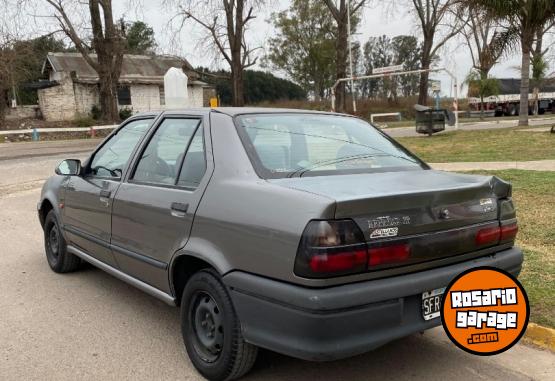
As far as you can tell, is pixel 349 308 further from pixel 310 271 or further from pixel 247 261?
pixel 247 261

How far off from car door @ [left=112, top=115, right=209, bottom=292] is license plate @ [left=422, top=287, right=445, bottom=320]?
55.7 inches

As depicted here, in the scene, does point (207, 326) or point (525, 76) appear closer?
point (207, 326)

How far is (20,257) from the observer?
617cm

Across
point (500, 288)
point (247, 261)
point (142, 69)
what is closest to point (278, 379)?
point (247, 261)

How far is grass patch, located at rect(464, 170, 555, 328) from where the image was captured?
3.99m

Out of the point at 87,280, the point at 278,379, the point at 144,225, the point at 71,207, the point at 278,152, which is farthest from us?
the point at 87,280

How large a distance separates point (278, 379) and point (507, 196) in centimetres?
178

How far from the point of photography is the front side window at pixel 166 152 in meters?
3.72

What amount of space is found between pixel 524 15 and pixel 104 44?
930 inches

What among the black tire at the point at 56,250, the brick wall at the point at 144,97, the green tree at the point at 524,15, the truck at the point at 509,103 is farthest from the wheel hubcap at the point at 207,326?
the truck at the point at 509,103

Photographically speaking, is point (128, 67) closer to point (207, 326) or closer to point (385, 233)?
point (207, 326)

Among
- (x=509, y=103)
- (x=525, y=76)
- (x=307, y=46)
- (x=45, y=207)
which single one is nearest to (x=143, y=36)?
(x=307, y=46)

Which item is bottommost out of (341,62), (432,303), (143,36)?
(432,303)

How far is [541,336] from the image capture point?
356 centimetres
